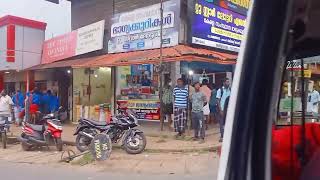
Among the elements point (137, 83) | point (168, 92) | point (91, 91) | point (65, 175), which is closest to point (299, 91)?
point (65, 175)

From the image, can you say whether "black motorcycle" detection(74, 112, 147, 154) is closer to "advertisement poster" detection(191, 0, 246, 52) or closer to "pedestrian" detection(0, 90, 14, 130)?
"pedestrian" detection(0, 90, 14, 130)

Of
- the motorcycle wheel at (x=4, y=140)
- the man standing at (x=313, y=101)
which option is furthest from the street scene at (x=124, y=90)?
the man standing at (x=313, y=101)

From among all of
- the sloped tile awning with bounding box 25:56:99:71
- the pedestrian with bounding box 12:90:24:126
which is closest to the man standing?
the sloped tile awning with bounding box 25:56:99:71

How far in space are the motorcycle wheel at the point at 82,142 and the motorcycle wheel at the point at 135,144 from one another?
93 centimetres

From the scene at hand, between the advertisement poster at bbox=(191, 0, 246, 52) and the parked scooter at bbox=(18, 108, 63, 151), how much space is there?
475 cm

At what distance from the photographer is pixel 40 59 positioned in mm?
19750

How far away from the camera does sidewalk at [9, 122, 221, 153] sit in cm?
1112

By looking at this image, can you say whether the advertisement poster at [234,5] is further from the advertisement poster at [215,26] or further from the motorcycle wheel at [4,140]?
the motorcycle wheel at [4,140]

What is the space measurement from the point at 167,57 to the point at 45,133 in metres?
Result: 3.65

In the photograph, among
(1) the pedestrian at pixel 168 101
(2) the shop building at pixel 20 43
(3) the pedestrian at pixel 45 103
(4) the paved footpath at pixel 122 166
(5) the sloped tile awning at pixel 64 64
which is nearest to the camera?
(4) the paved footpath at pixel 122 166

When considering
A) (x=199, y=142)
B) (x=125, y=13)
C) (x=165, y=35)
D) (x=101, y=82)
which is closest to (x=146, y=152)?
(x=199, y=142)

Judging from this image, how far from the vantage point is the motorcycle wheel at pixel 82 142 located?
36.0ft

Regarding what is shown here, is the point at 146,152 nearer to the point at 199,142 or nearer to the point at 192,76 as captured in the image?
the point at 199,142

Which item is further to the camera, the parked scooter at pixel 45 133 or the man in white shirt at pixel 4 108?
the man in white shirt at pixel 4 108
